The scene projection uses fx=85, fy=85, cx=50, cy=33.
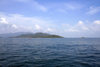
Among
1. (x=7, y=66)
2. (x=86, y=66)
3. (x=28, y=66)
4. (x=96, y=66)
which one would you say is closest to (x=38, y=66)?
(x=28, y=66)

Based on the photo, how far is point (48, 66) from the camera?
1638 centimetres

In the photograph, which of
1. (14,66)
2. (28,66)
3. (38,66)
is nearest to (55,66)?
(38,66)

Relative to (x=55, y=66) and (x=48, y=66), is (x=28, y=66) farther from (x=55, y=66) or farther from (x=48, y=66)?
(x=55, y=66)

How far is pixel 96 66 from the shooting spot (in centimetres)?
1681

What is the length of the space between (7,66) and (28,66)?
12.5 feet

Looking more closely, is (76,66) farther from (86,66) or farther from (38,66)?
(38,66)

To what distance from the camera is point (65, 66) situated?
16.6 metres

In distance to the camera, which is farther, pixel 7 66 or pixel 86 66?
pixel 86 66

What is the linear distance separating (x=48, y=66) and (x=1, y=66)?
8583 millimetres

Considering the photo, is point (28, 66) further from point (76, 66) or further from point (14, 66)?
point (76, 66)

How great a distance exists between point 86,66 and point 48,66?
24.7 feet

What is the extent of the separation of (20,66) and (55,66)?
21.7ft

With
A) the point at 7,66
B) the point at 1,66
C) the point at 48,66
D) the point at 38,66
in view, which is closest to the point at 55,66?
the point at 48,66

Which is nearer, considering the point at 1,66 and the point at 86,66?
the point at 1,66
